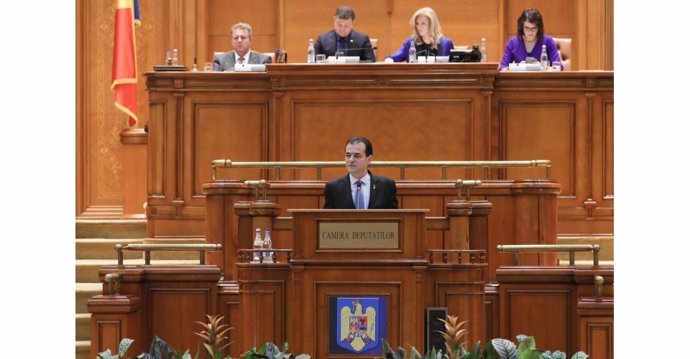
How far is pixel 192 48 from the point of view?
11086 mm

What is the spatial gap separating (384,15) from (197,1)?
1815 mm

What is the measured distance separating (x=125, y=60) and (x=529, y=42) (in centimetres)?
319

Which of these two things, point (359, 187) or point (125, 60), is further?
point (125, 60)

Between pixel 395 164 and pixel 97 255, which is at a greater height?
pixel 395 164

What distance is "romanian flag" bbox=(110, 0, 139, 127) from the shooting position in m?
9.16

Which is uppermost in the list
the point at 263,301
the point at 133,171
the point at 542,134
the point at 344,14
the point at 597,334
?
the point at 344,14

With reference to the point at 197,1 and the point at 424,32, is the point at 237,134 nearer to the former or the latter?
the point at 424,32

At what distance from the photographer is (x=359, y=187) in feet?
21.1

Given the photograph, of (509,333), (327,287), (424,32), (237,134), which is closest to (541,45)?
(424,32)

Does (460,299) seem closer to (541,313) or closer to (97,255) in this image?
(541,313)

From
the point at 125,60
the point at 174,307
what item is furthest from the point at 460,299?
the point at 125,60

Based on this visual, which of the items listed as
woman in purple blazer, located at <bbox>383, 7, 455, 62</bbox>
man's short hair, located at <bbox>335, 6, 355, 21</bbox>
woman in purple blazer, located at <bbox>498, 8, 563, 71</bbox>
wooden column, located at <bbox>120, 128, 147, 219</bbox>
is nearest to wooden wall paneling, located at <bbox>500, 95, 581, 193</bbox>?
woman in purple blazer, located at <bbox>498, 8, 563, 71</bbox>

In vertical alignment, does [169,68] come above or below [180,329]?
above

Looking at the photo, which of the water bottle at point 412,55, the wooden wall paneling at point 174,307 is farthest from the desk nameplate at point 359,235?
the water bottle at point 412,55
